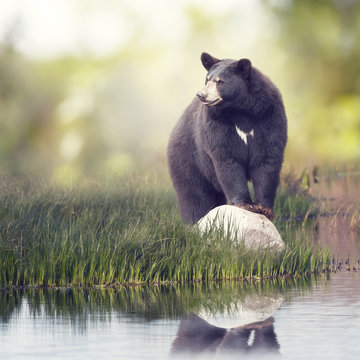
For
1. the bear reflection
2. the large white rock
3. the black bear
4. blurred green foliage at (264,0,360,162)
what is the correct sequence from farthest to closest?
1. blurred green foliage at (264,0,360,162)
2. the black bear
3. the large white rock
4. the bear reflection

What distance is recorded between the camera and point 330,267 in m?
8.74

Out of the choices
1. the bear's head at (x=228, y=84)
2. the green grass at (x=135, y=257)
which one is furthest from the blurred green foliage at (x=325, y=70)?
the green grass at (x=135, y=257)

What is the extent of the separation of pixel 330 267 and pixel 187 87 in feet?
73.3

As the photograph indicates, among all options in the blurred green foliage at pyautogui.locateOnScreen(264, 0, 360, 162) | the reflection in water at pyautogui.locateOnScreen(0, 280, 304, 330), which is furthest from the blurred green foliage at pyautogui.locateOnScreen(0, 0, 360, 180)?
the reflection in water at pyautogui.locateOnScreen(0, 280, 304, 330)

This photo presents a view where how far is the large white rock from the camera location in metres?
8.72

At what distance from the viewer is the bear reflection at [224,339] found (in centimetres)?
511

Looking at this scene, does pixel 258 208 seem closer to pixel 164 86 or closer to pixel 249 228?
pixel 249 228

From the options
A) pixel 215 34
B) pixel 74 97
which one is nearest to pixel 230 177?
pixel 74 97

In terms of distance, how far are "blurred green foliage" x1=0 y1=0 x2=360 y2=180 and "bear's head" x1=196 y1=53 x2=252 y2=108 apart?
587 inches

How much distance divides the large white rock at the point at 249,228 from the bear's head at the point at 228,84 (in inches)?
40.4

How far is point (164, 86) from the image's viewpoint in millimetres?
31594

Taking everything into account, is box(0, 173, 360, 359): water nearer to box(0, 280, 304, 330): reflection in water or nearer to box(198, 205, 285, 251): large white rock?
box(0, 280, 304, 330): reflection in water

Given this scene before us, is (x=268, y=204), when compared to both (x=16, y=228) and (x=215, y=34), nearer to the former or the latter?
(x=16, y=228)

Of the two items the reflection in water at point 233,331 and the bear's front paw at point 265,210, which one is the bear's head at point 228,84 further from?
the reflection in water at point 233,331
